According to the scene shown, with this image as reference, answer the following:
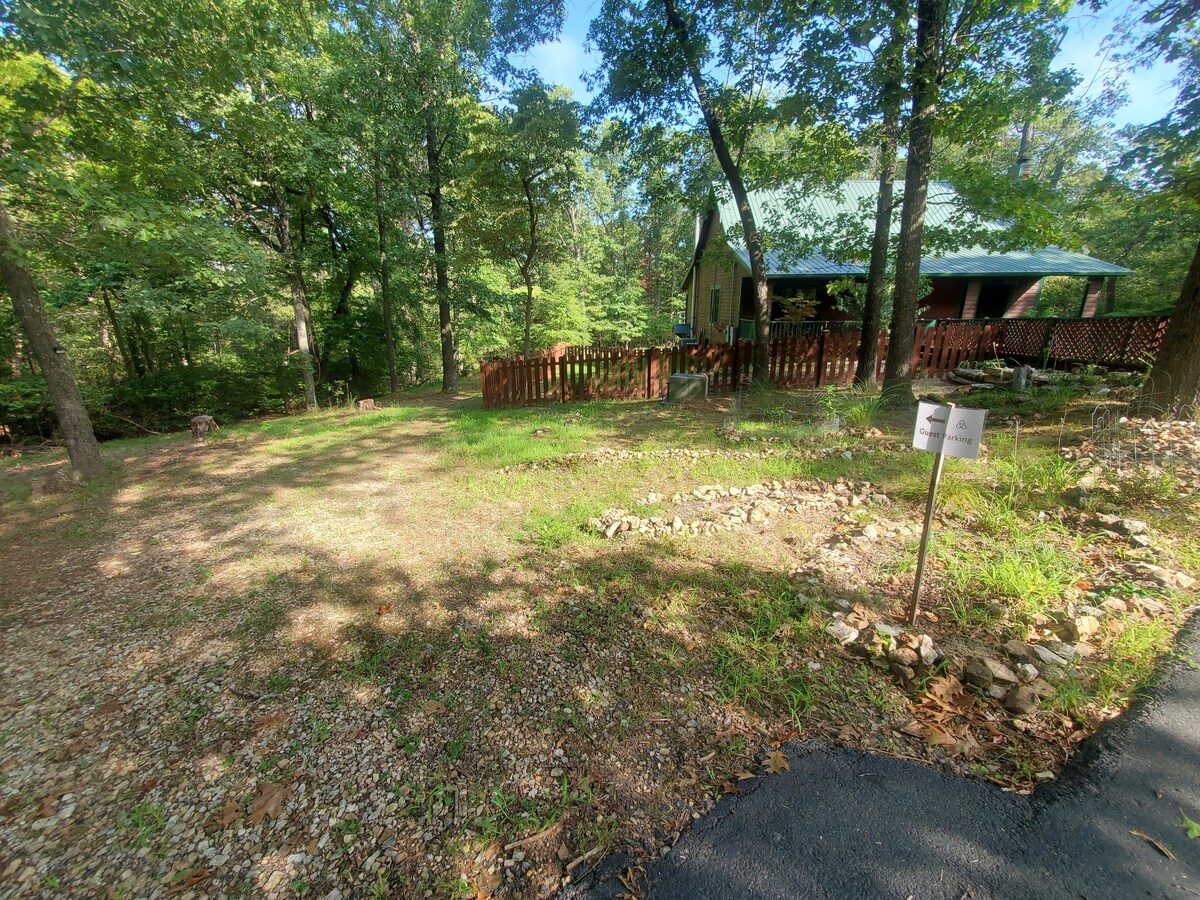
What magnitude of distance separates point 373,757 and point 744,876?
1566mm

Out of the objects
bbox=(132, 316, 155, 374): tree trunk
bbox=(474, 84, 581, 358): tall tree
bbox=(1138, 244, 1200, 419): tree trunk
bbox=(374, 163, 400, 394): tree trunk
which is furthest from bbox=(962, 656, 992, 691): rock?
bbox=(132, 316, 155, 374): tree trunk

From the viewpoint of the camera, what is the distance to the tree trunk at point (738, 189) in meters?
8.48

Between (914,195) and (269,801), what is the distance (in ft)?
31.2

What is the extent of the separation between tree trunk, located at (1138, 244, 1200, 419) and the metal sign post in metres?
5.10

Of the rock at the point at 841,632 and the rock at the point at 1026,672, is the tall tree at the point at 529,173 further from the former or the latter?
the rock at the point at 1026,672

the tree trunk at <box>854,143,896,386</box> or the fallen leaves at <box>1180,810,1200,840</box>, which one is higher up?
the tree trunk at <box>854,143,896,386</box>

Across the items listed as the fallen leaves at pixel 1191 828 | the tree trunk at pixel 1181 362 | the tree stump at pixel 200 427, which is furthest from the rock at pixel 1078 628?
the tree stump at pixel 200 427

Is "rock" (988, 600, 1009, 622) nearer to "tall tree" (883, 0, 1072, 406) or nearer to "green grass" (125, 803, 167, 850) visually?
"green grass" (125, 803, 167, 850)

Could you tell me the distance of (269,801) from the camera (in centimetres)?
190

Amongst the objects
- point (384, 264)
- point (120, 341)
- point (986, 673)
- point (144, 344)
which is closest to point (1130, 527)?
point (986, 673)

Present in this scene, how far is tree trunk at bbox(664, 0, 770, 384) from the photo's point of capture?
27.8 ft

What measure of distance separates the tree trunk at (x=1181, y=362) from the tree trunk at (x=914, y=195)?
2.70 m

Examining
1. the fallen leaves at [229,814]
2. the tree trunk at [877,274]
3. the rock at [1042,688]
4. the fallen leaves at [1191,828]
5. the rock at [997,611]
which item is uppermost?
the tree trunk at [877,274]

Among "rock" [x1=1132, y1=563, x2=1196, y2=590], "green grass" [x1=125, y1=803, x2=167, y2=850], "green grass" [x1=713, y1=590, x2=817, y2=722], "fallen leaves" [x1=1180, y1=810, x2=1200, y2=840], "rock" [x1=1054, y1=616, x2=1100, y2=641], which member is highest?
"rock" [x1=1132, y1=563, x2=1196, y2=590]
